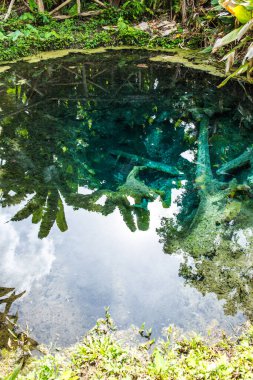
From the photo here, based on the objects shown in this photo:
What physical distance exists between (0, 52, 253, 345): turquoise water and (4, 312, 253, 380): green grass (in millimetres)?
109

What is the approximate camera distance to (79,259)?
2.34 m

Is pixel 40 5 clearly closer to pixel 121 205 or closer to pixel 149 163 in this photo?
pixel 149 163

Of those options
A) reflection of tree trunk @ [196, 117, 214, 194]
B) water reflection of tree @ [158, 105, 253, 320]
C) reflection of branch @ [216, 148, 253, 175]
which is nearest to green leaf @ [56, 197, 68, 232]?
water reflection of tree @ [158, 105, 253, 320]

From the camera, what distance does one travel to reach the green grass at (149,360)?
152 centimetres

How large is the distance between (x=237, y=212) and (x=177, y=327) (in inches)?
45.3

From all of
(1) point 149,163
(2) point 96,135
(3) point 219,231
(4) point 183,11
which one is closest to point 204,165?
Result: (1) point 149,163

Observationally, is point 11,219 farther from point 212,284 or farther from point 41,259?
point 212,284

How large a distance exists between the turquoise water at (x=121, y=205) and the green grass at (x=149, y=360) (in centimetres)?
11

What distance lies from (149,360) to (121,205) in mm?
1408

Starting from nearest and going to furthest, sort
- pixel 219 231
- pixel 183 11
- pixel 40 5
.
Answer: pixel 219 231
pixel 183 11
pixel 40 5

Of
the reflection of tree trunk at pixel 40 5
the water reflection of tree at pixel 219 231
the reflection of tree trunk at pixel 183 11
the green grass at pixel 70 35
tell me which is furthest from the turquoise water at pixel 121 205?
the reflection of tree trunk at pixel 40 5

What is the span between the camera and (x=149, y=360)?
5.51ft

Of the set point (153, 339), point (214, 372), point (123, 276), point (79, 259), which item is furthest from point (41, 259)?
point (214, 372)

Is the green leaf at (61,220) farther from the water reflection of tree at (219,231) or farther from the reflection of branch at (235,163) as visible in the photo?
the reflection of branch at (235,163)
